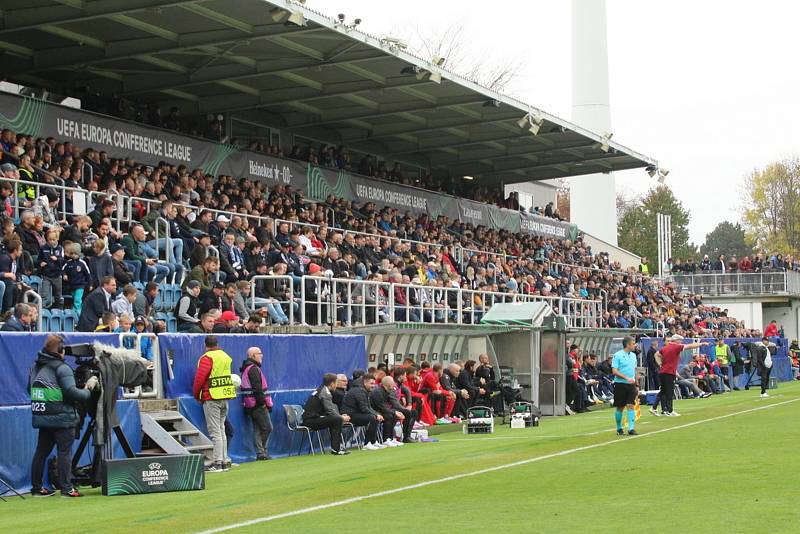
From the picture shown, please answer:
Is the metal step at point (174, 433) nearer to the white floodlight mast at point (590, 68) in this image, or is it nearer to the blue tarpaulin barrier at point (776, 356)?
the blue tarpaulin barrier at point (776, 356)

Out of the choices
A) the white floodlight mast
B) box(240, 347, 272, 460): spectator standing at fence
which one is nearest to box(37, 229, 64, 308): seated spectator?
box(240, 347, 272, 460): spectator standing at fence

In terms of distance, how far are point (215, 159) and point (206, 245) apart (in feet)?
31.9

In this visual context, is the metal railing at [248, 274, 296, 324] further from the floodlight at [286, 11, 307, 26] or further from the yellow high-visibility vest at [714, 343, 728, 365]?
the yellow high-visibility vest at [714, 343, 728, 365]

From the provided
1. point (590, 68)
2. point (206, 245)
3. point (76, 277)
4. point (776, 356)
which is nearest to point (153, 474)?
point (76, 277)

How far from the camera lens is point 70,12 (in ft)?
86.5

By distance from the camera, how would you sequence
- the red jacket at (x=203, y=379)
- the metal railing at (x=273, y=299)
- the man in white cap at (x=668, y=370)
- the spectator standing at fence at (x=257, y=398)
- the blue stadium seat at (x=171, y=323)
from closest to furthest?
the red jacket at (x=203, y=379)
the spectator standing at fence at (x=257, y=398)
the blue stadium seat at (x=171, y=323)
the metal railing at (x=273, y=299)
the man in white cap at (x=668, y=370)

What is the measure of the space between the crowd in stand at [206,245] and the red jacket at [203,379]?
1.94 metres

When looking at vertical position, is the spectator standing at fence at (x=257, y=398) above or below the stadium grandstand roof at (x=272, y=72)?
below

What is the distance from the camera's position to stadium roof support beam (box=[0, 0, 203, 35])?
85.2 feet

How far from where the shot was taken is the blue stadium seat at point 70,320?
67.6 feet

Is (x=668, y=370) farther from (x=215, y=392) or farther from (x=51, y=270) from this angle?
(x=51, y=270)

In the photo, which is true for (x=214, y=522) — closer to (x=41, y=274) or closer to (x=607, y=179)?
(x=41, y=274)

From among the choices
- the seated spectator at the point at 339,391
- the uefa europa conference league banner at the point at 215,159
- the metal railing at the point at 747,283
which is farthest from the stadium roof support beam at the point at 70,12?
the metal railing at the point at 747,283

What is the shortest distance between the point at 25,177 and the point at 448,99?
16876 mm
